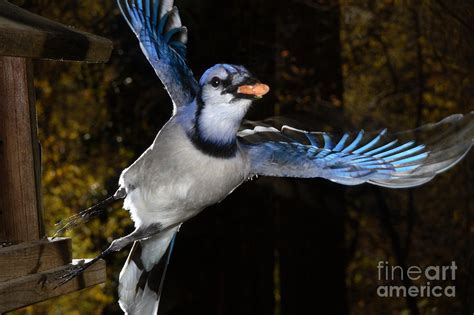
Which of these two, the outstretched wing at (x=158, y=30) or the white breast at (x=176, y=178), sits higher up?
the outstretched wing at (x=158, y=30)

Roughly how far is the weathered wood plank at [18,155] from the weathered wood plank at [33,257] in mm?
28

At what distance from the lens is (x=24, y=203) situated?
0.87 meters

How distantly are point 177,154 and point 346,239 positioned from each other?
3.43 feet

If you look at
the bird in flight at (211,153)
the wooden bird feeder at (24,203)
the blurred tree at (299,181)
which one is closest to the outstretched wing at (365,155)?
the bird in flight at (211,153)

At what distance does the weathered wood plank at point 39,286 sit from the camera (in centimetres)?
77

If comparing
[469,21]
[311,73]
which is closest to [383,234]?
[311,73]

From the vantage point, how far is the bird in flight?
736mm

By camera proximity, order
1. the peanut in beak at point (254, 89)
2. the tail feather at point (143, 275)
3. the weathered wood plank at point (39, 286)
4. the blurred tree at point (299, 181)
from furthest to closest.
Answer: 1. the blurred tree at point (299, 181)
2. the tail feather at point (143, 275)
3. the weathered wood plank at point (39, 286)
4. the peanut in beak at point (254, 89)

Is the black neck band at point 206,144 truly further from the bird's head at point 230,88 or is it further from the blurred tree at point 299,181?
the blurred tree at point 299,181

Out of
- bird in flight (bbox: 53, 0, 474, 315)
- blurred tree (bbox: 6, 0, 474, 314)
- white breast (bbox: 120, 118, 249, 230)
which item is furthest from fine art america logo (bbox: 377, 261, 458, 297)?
white breast (bbox: 120, 118, 249, 230)

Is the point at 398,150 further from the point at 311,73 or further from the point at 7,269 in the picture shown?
the point at 311,73

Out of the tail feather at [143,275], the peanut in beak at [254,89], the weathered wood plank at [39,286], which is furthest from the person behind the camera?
the tail feather at [143,275]

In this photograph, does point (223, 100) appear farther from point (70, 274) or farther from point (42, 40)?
point (70, 274)

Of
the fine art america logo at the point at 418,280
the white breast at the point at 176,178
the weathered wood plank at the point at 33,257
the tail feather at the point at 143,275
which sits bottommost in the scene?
the fine art america logo at the point at 418,280
